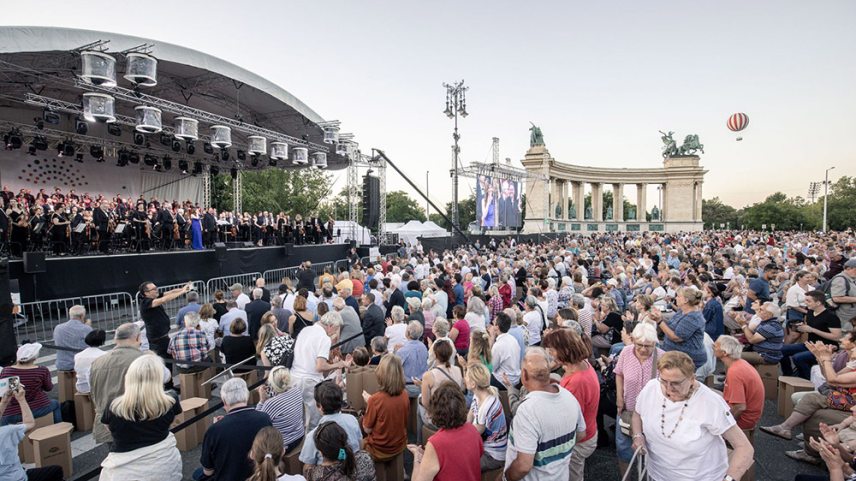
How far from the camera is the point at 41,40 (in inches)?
401

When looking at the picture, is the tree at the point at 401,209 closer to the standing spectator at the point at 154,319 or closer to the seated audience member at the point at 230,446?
the standing spectator at the point at 154,319

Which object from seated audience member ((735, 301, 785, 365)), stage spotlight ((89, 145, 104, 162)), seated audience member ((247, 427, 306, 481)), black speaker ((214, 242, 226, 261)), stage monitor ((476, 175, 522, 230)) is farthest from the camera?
stage monitor ((476, 175, 522, 230))

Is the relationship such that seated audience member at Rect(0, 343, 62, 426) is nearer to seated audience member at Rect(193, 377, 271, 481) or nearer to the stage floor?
seated audience member at Rect(193, 377, 271, 481)

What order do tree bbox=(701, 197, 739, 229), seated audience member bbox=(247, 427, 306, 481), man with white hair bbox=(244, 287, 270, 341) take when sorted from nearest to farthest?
seated audience member bbox=(247, 427, 306, 481)
man with white hair bbox=(244, 287, 270, 341)
tree bbox=(701, 197, 739, 229)

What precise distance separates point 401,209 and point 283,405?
7432cm

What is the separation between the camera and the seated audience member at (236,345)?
509cm

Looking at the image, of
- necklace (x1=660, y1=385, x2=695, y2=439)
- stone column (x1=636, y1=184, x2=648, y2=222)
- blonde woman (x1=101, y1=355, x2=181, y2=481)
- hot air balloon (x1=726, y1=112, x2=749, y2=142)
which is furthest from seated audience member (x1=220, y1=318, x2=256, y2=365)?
stone column (x1=636, y1=184, x2=648, y2=222)

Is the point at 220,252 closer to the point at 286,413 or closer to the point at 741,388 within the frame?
the point at 286,413

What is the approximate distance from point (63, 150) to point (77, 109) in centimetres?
507

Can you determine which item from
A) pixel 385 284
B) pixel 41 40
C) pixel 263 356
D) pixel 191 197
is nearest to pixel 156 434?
pixel 263 356

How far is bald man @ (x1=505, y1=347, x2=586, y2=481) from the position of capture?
2404mm

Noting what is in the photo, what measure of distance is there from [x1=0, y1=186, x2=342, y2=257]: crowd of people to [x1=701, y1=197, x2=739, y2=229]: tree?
97190 millimetres

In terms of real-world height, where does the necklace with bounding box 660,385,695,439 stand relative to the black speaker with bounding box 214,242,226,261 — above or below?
below

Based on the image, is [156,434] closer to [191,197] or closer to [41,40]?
[41,40]
